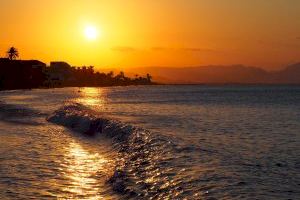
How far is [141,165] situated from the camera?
19.8 m

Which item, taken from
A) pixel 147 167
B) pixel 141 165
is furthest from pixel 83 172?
pixel 147 167

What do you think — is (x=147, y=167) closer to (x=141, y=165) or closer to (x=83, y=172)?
(x=141, y=165)

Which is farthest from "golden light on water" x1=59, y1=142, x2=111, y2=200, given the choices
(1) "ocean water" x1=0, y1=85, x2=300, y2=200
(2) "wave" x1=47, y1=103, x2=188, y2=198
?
(2) "wave" x1=47, y1=103, x2=188, y2=198

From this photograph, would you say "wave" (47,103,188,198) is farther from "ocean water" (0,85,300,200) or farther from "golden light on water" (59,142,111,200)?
"golden light on water" (59,142,111,200)

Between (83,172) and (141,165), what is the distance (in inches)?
110

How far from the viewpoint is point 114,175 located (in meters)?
17.8

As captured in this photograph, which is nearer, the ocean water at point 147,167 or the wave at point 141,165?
the ocean water at point 147,167

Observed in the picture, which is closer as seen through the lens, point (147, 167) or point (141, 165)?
point (147, 167)

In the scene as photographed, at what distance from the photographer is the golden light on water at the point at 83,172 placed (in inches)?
607

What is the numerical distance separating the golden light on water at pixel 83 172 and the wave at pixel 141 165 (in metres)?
0.77

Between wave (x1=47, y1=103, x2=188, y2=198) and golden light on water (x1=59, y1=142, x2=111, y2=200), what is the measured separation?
2.54 feet

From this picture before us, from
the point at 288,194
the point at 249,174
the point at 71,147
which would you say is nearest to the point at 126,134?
the point at 71,147

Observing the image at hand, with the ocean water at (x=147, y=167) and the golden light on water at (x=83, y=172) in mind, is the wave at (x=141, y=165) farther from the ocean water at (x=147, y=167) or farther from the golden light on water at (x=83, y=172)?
the golden light on water at (x=83, y=172)

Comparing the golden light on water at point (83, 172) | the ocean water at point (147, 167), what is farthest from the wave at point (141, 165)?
the golden light on water at point (83, 172)
